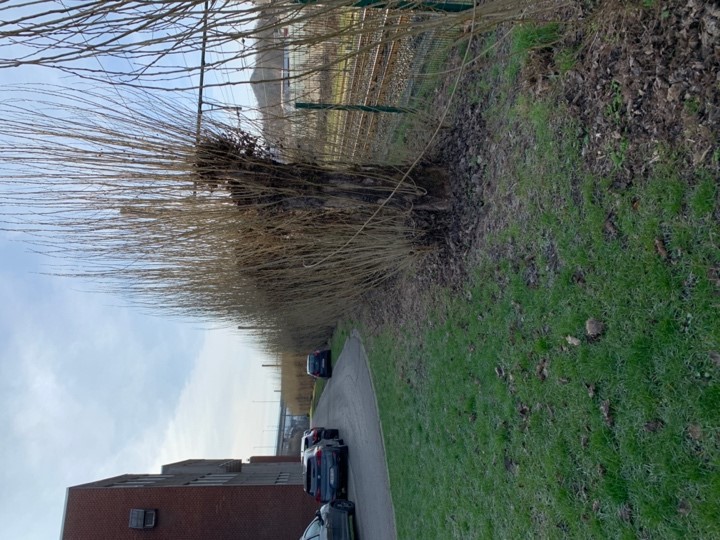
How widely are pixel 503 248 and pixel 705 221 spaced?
82.8 inches

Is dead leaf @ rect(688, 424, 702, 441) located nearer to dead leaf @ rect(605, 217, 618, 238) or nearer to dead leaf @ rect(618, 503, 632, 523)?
dead leaf @ rect(618, 503, 632, 523)

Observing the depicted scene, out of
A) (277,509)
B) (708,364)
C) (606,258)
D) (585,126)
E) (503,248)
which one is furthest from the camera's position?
(277,509)

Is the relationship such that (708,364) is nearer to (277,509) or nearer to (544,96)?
(544,96)

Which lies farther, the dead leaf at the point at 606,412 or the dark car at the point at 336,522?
the dark car at the point at 336,522

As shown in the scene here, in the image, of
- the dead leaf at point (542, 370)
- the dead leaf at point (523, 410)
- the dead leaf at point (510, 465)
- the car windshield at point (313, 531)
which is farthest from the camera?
the car windshield at point (313, 531)

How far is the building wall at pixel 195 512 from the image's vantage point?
1504 cm

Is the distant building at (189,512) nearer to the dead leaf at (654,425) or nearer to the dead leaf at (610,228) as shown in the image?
the dead leaf at (654,425)

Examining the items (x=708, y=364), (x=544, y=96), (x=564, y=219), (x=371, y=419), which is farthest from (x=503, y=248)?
(x=371, y=419)

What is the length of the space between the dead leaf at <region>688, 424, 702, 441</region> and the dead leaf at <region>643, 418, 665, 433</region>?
185 mm

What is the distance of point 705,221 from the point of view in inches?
115

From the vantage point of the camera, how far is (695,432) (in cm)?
287

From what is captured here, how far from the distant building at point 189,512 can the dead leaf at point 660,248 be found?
46.1 ft

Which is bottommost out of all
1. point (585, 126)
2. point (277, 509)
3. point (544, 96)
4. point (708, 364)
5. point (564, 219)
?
point (277, 509)

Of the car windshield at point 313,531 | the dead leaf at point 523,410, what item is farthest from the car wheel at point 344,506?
the dead leaf at point 523,410
